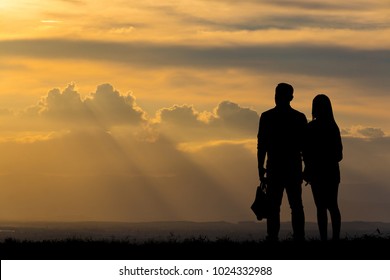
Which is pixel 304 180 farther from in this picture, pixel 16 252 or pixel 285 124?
pixel 16 252

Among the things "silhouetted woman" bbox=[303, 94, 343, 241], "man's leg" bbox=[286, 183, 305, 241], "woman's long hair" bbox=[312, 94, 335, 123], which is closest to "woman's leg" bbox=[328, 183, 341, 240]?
"silhouetted woman" bbox=[303, 94, 343, 241]

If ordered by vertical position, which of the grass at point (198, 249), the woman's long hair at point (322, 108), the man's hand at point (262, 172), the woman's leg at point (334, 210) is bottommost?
the grass at point (198, 249)

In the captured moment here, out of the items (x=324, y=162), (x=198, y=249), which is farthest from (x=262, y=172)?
(x=198, y=249)

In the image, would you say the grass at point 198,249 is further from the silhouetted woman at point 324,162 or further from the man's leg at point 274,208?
the silhouetted woman at point 324,162

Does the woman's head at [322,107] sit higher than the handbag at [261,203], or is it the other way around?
the woman's head at [322,107]

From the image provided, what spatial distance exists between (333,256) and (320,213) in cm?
118

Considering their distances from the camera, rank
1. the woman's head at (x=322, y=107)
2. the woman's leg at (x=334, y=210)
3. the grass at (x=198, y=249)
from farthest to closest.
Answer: the woman's leg at (x=334, y=210) < the woman's head at (x=322, y=107) < the grass at (x=198, y=249)

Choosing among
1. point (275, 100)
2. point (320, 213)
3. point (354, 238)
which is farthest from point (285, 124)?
point (354, 238)

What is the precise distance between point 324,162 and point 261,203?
1604mm

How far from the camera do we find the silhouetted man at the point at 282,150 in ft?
72.3

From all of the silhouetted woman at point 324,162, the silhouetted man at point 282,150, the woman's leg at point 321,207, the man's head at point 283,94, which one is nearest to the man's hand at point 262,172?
the silhouetted man at point 282,150

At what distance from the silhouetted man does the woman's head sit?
31 cm

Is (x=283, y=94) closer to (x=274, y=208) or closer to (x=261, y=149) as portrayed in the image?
(x=261, y=149)

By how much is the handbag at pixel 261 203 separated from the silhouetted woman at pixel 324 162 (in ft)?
3.28
